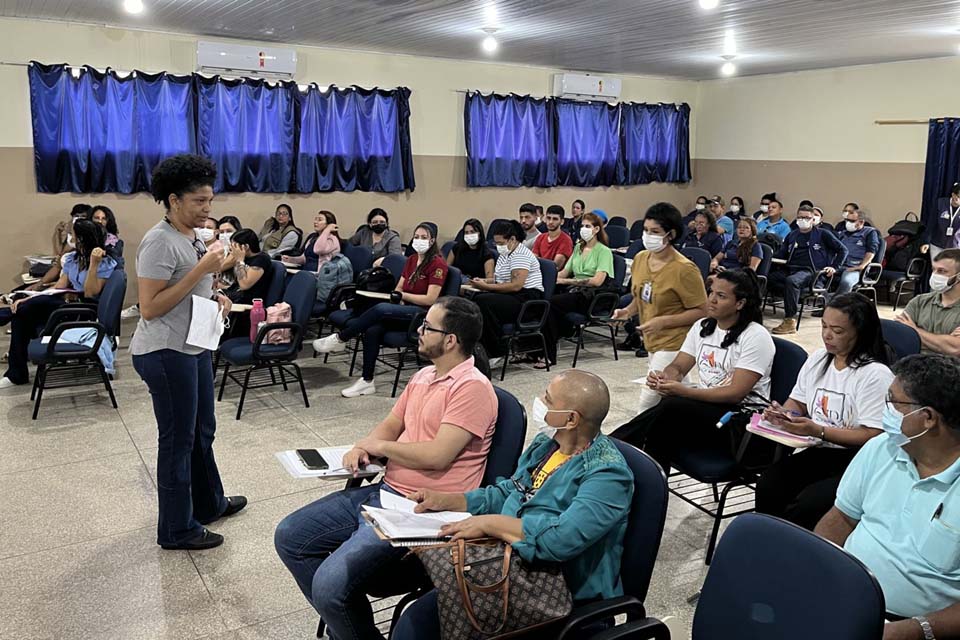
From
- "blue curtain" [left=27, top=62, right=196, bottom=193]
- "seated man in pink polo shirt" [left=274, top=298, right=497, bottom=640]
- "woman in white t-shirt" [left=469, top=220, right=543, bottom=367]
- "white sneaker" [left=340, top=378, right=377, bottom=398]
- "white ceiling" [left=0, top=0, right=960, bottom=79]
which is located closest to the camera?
"seated man in pink polo shirt" [left=274, top=298, right=497, bottom=640]

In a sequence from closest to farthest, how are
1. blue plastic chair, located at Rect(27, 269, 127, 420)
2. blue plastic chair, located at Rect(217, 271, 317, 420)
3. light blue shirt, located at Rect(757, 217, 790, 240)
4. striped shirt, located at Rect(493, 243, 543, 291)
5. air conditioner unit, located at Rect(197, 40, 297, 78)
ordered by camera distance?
1. blue plastic chair, located at Rect(27, 269, 127, 420)
2. blue plastic chair, located at Rect(217, 271, 317, 420)
3. striped shirt, located at Rect(493, 243, 543, 291)
4. air conditioner unit, located at Rect(197, 40, 297, 78)
5. light blue shirt, located at Rect(757, 217, 790, 240)

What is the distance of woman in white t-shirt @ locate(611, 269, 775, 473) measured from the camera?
10.4 feet

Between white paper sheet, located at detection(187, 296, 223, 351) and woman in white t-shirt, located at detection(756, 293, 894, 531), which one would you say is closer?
woman in white t-shirt, located at detection(756, 293, 894, 531)

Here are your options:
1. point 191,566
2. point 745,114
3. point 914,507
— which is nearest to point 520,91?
point 745,114

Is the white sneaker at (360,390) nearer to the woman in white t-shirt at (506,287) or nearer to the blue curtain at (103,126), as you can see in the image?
the woman in white t-shirt at (506,287)

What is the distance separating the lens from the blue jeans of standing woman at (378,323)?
5.45m

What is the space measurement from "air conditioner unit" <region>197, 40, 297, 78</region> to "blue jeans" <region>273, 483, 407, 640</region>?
676cm

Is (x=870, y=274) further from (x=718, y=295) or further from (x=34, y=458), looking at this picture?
(x=34, y=458)

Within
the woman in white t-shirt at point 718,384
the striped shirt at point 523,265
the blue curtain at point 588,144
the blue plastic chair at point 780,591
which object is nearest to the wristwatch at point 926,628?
the blue plastic chair at point 780,591

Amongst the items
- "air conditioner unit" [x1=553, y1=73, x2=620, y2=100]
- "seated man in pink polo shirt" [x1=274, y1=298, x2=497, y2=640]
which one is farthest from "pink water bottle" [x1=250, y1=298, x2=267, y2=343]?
"air conditioner unit" [x1=553, y1=73, x2=620, y2=100]

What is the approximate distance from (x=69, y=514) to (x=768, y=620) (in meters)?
3.13

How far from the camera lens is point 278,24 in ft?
24.3

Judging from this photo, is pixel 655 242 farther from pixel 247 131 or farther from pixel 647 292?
pixel 247 131

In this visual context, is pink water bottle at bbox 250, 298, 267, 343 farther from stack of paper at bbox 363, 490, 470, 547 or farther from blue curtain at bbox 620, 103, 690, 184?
blue curtain at bbox 620, 103, 690, 184
